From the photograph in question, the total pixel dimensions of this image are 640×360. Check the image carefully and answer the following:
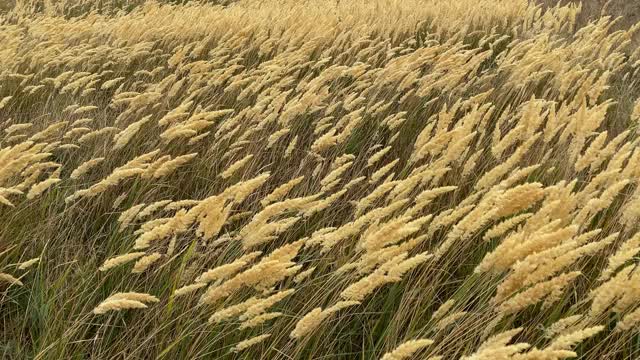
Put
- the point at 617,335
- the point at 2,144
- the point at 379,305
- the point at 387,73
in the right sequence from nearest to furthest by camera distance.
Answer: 1. the point at 617,335
2. the point at 379,305
3. the point at 2,144
4. the point at 387,73

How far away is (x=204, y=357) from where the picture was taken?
148 cm

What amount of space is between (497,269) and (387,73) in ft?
8.23

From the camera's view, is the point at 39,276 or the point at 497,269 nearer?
the point at 497,269

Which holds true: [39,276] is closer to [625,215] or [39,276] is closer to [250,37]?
[625,215]

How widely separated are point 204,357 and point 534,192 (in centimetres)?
97

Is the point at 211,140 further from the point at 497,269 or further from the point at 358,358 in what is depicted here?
the point at 497,269

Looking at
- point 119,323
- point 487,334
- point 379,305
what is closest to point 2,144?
point 119,323

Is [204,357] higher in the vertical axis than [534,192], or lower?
lower

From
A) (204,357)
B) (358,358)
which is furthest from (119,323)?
(358,358)

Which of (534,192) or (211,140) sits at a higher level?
(534,192)

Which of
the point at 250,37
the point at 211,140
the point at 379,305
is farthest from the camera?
the point at 250,37

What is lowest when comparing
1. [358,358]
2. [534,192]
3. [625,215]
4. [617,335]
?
[358,358]

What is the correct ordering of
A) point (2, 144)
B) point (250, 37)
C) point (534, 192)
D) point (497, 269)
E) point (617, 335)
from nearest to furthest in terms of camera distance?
point (497, 269) → point (534, 192) → point (617, 335) → point (2, 144) → point (250, 37)

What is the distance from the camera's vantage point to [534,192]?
143 cm
